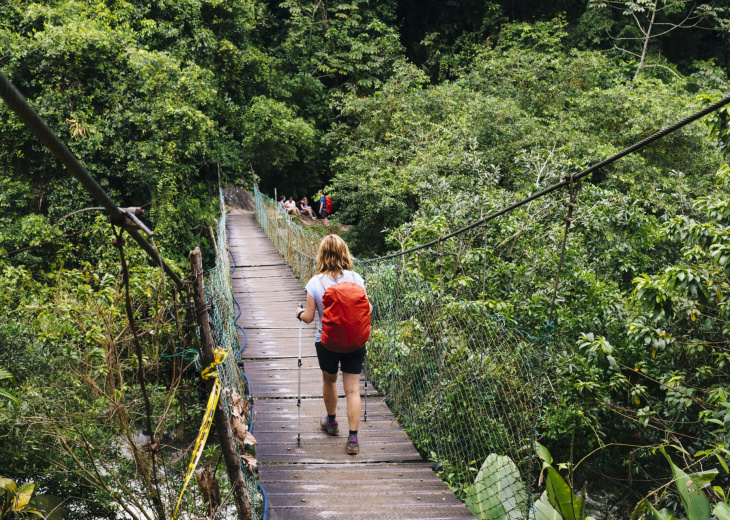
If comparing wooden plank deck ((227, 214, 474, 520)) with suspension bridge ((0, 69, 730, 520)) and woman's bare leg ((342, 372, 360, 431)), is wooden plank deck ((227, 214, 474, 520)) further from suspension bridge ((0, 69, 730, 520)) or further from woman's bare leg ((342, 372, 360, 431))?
woman's bare leg ((342, 372, 360, 431))

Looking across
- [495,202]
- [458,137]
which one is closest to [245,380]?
[495,202]

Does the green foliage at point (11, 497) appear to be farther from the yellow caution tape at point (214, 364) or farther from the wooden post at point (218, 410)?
the yellow caution tape at point (214, 364)

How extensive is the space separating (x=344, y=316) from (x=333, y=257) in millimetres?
363

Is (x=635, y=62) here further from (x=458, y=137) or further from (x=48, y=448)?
(x=48, y=448)

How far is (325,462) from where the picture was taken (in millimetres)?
2943

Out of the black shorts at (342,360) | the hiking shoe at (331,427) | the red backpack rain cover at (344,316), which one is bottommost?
the hiking shoe at (331,427)

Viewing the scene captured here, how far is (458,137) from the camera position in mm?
10680

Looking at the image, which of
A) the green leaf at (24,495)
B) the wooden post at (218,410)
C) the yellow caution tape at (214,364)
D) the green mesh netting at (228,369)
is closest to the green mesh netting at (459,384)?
the green mesh netting at (228,369)

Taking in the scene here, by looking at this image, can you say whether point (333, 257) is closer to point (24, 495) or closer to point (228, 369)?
point (228, 369)

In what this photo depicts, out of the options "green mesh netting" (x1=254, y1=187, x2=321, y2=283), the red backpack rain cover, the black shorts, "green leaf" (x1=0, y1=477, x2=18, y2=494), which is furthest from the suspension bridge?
"green mesh netting" (x1=254, y1=187, x2=321, y2=283)

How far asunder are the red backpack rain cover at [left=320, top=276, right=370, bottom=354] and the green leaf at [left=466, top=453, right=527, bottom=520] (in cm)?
88

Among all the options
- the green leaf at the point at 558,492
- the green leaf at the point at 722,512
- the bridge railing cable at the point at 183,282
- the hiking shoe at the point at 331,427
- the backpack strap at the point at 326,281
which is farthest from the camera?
the hiking shoe at the point at 331,427

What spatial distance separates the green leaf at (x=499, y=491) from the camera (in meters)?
2.46

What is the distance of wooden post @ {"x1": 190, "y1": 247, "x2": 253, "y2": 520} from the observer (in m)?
1.80
